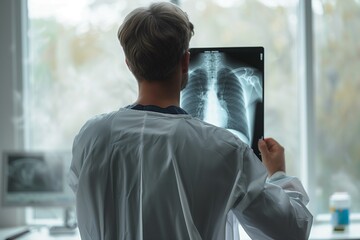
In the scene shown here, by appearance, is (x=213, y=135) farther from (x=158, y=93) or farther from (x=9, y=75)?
(x=9, y=75)

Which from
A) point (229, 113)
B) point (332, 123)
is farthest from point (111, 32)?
point (229, 113)

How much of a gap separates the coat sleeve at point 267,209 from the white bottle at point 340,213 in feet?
4.42

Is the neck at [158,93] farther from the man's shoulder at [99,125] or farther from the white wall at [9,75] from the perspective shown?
the white wall at [9,75]

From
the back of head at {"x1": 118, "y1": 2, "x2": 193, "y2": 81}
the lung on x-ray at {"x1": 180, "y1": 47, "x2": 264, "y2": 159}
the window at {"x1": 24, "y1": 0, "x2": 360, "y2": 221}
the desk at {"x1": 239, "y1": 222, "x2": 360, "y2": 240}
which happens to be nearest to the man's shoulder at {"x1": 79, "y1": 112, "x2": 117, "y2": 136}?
the back of head at {"x1": 118, "y1": 2, "x2": 193, "y2": 81}

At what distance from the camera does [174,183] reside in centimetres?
105

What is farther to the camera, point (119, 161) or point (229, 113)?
point (229, 113)

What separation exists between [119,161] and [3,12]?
1.65 metres

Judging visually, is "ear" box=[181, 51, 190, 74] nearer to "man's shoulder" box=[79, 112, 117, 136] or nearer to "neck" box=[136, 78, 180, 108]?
"neck" box=[136, 78, 180, 108]

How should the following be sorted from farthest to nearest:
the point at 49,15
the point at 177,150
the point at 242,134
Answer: the point at 49,15 < the point at 242,134 < the point at 177,150

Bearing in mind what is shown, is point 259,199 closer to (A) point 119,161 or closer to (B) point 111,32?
(A) point 119,161

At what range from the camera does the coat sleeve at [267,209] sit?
1.07m

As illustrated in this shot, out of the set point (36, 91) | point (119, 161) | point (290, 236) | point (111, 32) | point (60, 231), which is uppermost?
point (111, 32)

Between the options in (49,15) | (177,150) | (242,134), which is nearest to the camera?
(177,150)

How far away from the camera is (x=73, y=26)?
253 centimetres
